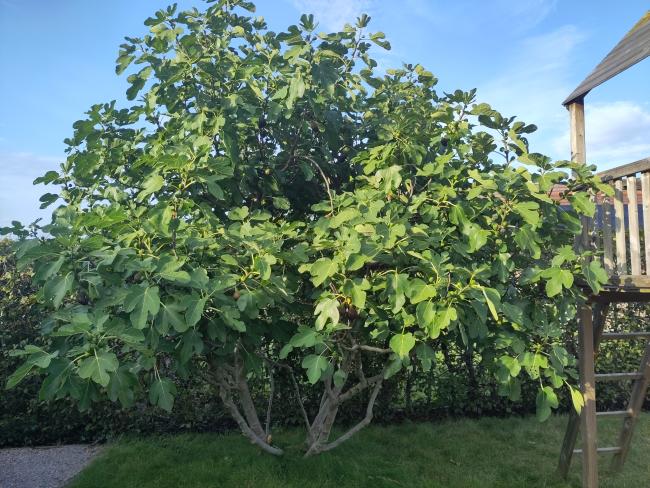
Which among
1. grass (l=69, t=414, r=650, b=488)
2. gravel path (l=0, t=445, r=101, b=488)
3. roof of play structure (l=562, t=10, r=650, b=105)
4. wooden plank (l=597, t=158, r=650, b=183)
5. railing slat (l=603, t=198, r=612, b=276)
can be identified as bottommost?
gravel path (l=0, t=445, r=101, b=488)

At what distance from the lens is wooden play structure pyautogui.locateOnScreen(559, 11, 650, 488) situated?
4215mm

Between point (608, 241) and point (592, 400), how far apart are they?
1.34 metres

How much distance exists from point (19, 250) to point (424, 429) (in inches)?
204

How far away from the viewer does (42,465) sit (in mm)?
5645

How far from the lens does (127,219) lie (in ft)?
10.1

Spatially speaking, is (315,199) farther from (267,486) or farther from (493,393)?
(493,393)

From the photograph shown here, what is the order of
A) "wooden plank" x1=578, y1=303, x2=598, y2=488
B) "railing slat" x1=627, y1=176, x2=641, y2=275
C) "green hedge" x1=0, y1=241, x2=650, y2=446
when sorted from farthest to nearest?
"green hedge" x1=0, y1=241, x2=650, y2=446
"wooden plank" x1=578, y1=303, x2=598, y2=488
"railing slat" x1=627, y1=176, x2=641, y2=275

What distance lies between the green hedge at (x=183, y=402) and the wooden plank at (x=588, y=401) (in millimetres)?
1362

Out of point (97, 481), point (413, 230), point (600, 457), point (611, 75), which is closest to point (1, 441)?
point (97, 481)

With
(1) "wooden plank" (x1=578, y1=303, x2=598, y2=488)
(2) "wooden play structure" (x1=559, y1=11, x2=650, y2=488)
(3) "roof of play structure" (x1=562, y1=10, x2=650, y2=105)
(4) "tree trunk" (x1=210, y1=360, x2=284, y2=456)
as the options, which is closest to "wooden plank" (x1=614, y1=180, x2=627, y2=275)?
(2) "wooden play structure" (x1=559, y1=11, x2=650, y2=488)

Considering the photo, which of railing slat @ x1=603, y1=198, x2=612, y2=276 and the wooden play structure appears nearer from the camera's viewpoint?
the wooden play structure

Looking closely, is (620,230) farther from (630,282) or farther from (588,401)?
(588,401)

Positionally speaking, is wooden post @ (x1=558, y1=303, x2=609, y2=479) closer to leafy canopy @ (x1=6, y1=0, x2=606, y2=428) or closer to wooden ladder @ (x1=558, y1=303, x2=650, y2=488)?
wooden ladder @ (x1=558, y1=303, x2=650, y2=488)

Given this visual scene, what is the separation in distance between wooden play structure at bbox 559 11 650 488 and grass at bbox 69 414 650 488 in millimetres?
529
